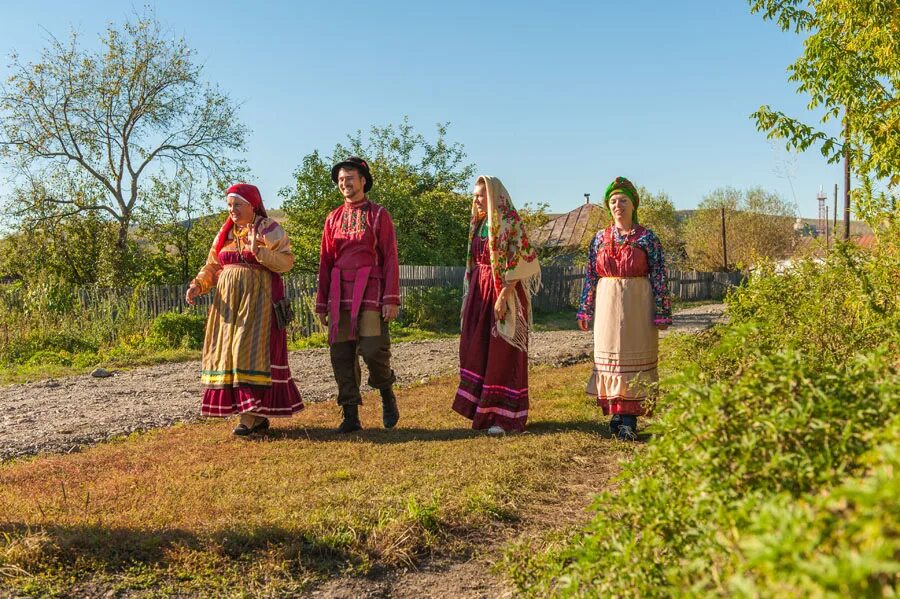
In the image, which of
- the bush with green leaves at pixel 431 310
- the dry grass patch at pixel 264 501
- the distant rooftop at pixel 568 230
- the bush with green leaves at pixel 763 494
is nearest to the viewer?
the bush with green leaves at pixel 763 494

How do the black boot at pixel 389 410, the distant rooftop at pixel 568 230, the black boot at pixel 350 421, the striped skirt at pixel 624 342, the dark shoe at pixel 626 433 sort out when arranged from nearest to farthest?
the dark shoe at pixel 626 433 < the striped skirt at pixel 624 342 < the black boot at pixel 350 421 < the black boot at pixel 389 410 < the distant rooftop at pixel 568 230

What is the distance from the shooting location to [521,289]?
6254 millimetres

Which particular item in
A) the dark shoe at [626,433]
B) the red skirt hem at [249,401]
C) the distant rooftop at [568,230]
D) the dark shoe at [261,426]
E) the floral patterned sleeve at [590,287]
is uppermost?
the distant rooftop at [568,230]

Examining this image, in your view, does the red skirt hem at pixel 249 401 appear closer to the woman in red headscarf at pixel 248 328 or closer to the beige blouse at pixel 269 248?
the woman in red headscarf at pixel 248 328

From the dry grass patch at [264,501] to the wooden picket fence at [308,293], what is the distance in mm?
6141

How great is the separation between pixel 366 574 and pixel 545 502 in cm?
134

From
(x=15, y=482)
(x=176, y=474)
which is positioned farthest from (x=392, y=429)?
(x=15, y=482)

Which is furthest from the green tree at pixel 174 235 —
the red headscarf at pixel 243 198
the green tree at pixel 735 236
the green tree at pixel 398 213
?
the green tree at pixel 735 236

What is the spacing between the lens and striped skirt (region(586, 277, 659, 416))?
19.1 ft

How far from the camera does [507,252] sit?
597 cm

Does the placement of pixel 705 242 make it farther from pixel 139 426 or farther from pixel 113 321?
pixel 139 426

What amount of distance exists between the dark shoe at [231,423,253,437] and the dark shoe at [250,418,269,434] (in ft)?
0.13

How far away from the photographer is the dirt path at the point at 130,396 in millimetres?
6266

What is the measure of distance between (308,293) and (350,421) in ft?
30.7
